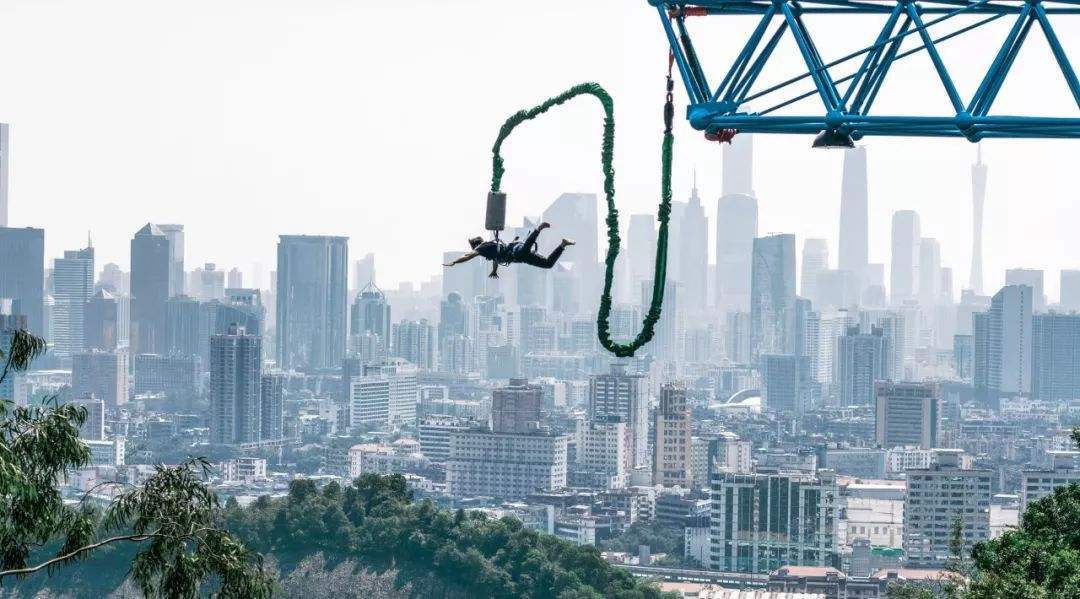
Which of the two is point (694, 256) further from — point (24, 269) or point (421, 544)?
point (421, 544)

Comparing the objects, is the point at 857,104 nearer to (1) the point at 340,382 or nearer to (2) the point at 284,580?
(2) the point at 284,580

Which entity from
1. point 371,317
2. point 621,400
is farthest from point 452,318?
point 621,400

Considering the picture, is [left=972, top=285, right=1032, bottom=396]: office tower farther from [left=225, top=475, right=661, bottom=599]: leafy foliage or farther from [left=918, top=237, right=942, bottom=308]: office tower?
[left=225, top=475, right=661, bottom=599]: leafy foliage

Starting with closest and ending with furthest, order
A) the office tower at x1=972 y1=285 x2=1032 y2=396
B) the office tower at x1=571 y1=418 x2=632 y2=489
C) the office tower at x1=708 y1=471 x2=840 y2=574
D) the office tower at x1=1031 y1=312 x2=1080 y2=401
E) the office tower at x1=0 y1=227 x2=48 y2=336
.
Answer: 1. the office tower at x1=708 y1=471 x2=840 y2=574
2. the office tower at x1=571 y1=418 x2=632 y2=489
3. the office tower at x1=1031 y1=312 x2=1080 y2=401
4. the office tower at x1=972 y1=285 x2=1032 y2=396
5. the office tower at x1=0 y1=227 x2=48 y2=336

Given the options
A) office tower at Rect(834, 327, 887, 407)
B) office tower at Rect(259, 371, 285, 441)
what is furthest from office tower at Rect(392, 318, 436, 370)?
office tower at Rect(259, 371, 285, 441)

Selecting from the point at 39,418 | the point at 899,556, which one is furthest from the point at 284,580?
the point at 39,418

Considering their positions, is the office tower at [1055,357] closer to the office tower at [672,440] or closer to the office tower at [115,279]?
the office tower at [672,440]
